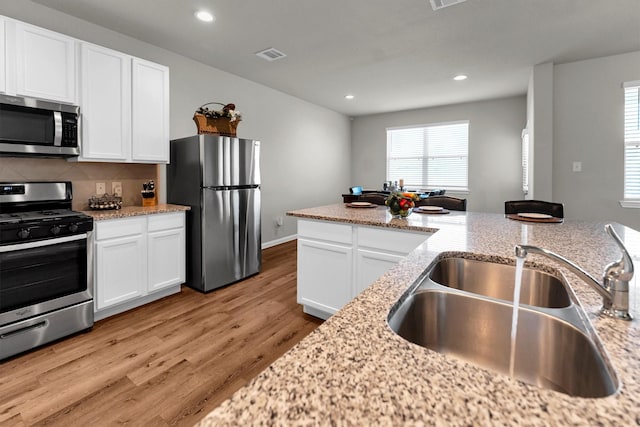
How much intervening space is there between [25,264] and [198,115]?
194 cm

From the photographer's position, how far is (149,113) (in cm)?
302

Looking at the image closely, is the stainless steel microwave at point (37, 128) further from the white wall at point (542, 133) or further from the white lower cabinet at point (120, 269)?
the white wall at point (542, 133)

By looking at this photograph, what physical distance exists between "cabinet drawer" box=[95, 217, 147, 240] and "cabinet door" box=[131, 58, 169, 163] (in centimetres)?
65

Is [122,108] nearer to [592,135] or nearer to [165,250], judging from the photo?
[165,250]

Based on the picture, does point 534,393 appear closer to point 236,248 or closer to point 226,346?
point 226,346

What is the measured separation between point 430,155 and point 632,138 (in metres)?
3.16

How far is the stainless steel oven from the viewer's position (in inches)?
78.4

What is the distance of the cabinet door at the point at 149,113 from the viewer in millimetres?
2912

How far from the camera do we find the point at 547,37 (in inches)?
127

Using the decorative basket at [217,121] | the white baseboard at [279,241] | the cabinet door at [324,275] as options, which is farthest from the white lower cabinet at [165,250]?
the white baseboard at [279,241]

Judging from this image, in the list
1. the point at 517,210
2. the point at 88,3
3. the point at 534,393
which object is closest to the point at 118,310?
the point at 88,3

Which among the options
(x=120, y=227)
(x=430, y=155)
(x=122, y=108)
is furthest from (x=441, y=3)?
(x=430, y=155)

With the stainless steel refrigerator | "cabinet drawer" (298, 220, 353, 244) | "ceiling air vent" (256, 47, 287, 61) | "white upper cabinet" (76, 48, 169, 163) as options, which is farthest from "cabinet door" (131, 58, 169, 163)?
"cabinet drawer" (298, 220, 353, 244)

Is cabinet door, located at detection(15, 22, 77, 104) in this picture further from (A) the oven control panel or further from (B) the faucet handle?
(B) the faucet handle
